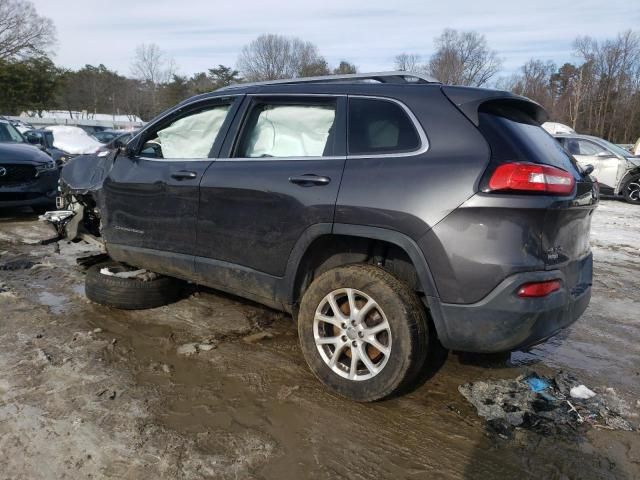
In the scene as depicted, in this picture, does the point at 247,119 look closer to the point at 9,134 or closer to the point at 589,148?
the point at 9,134

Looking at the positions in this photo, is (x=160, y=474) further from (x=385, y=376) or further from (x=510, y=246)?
(x=510, y=246)

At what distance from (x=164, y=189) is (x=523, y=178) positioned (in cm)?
263

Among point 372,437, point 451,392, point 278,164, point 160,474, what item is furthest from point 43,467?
point 451,392

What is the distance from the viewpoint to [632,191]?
13539 mm

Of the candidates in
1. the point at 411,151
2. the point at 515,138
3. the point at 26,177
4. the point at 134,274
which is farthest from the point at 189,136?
the point at 26,177

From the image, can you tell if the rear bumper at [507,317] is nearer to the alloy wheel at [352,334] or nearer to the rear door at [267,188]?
the alloy wheel at [352,334]

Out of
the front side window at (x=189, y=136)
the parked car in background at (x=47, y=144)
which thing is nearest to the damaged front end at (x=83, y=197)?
the front side window at (x=189, y=136)

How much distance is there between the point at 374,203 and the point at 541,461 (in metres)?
1.58

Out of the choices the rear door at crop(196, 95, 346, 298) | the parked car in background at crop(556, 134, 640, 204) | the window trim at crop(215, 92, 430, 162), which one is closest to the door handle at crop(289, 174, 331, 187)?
the rear door at crop(196, 95, 346, 298)

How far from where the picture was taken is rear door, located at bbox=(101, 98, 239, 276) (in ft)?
12.5

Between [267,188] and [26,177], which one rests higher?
[267,188]

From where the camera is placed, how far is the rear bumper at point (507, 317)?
102 inches

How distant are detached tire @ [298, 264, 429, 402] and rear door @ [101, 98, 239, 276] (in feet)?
4.03

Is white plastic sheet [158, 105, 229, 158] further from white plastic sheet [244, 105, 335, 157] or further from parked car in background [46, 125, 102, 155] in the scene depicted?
parked car in background [46, 125, 102, 155]
